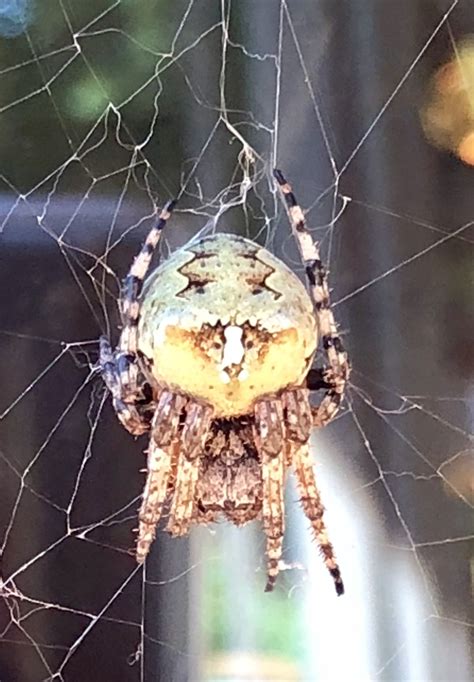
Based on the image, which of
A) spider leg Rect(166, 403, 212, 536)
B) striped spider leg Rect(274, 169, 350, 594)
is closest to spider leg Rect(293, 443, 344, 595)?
striped spider leg Rect(274, 169, 350, 594)

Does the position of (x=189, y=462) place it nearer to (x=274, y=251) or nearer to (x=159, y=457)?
(x=159, y=457)

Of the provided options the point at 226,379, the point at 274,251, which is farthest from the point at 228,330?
the point at 274,251

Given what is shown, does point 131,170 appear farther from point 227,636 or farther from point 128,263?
point 227,636

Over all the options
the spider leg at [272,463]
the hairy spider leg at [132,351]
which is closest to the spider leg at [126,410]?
the hairy spider leg at [132,351]

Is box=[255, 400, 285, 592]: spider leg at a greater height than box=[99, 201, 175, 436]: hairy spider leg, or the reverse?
box=[99, 201, 175, 436]: hairy spider leg

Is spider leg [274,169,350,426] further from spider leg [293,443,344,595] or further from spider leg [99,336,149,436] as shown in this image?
spider leg [99,336,149,436]

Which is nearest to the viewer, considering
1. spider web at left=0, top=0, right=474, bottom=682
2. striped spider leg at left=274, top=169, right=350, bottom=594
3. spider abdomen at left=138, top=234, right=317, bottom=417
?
spider abdomen at left=138, top=234, right=317, bottom=417

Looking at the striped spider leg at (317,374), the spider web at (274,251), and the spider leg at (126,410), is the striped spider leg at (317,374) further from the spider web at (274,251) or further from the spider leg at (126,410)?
the spider web at (274,251)
